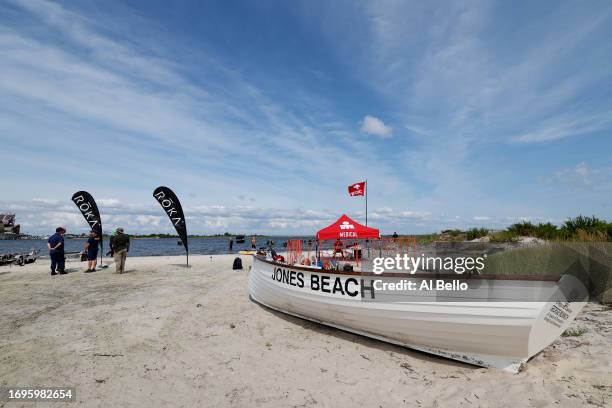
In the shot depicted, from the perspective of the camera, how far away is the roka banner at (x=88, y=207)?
16188 mm

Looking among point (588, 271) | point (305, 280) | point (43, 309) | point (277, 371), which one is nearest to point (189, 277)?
point (43, 309)

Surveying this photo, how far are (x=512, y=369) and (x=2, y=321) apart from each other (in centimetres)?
1017

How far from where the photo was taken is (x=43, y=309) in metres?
8.10

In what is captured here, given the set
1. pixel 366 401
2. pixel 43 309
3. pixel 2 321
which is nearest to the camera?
pixel 366 401

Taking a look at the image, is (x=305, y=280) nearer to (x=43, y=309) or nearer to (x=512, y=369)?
(x=512, y=369)

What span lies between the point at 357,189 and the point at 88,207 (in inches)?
545

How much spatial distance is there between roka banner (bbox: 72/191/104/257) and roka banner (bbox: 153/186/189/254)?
332cm

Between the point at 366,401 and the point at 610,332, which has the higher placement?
the point at 610,332

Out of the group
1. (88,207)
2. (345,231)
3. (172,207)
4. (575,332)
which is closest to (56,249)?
(88,207)

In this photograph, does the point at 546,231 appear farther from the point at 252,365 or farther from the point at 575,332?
the point at 252,365

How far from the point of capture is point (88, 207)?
16.3 meters

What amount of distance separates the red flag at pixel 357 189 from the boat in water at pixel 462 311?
9386 millimetres

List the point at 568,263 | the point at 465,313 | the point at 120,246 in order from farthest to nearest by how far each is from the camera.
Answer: the point at 120,246, the point at 568,263, the point at 465,313

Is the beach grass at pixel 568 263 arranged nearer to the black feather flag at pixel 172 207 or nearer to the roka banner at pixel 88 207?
the black feather flag at pixel 172 207
